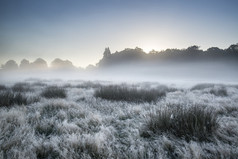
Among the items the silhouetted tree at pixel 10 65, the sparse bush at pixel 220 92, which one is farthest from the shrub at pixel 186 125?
the silhouetted tree at pixel 10 65

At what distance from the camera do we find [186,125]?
89.7 inches

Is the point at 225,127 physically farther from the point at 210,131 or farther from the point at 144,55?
the point at 144,55

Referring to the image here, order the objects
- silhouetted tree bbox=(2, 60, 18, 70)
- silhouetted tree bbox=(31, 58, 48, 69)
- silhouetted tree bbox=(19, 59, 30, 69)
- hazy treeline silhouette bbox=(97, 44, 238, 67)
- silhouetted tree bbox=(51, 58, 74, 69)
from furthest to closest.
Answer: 1. silhouetted tree bbox=(51, 58, 74, 69)
2. silhouetted tree bbox=(19, 59, 30, 69)
3. silhouetted tree bbox=(31, 58, 48, 69)
4. silhouetted tree bbox=(2, 60, 18, 70)
5. hazy treeline silhouette bbox=(97, 44, 238, 67)

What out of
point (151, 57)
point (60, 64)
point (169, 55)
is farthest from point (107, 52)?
point (60, 64)

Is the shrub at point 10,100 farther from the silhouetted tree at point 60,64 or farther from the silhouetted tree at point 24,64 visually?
the silhouetted tree at point 24,64

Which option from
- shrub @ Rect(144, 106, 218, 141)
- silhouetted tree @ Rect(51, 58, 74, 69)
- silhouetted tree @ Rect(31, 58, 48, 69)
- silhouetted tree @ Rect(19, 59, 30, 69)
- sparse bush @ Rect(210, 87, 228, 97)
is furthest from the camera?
silhouetted tree @ Rect(51, 58, 74, 69)

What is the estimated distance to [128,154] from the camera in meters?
1.75

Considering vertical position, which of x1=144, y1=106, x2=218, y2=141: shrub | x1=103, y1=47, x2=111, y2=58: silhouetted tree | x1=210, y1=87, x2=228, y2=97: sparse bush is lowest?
x1=210, y1=87, x2=228, y2=97: sparse bush

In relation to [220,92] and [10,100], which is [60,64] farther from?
[220,92]

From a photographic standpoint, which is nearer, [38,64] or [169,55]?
[169,55]

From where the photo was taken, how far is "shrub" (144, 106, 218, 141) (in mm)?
2085

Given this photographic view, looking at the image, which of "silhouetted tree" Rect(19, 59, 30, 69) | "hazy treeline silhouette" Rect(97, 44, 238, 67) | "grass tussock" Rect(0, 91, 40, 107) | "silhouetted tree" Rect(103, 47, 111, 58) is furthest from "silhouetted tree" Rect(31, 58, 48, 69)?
"grass tussock" Rect(0, 91, 40, 107)

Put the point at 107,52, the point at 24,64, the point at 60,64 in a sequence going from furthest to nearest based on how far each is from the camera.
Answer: the point at 60,64 → the point at 24,64 → the point at 107,52

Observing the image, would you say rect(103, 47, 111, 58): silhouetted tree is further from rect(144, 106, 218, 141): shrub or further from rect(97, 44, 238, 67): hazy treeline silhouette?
rect(144, 106, 218, 141): shrub
